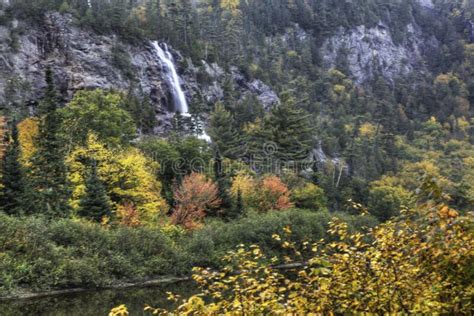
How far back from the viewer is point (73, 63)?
61531 mm

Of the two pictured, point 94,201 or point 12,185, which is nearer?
point 12,185

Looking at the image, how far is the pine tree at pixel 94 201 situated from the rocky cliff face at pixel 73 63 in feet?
89.2

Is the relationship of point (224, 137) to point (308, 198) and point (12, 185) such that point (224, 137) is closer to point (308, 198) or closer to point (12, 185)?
point (308, 198)

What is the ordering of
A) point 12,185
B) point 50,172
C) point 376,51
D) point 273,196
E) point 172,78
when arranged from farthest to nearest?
point 376,51 → point 172,78 → point 273,196 → point 50,172 → point 12,185

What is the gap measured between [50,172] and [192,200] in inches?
442

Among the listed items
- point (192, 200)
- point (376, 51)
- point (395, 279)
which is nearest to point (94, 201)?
point (192, 200)

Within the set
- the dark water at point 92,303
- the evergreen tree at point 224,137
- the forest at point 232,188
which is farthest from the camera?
the evergreen tree at point 224,137

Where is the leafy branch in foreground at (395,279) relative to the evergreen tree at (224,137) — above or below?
above

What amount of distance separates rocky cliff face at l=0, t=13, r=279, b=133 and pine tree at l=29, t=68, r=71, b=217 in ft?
67.1

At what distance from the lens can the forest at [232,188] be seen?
649 centimetres

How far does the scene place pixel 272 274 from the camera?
7.43 m

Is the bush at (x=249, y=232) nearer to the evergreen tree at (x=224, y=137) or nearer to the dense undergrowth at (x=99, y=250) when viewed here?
the dense undergrowth at (x=99, y=250)

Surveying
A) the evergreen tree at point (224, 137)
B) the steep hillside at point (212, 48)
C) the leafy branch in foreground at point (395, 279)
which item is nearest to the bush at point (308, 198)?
the evergreen tree at point (224, 137)

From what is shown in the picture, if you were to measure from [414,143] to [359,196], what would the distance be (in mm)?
51174
